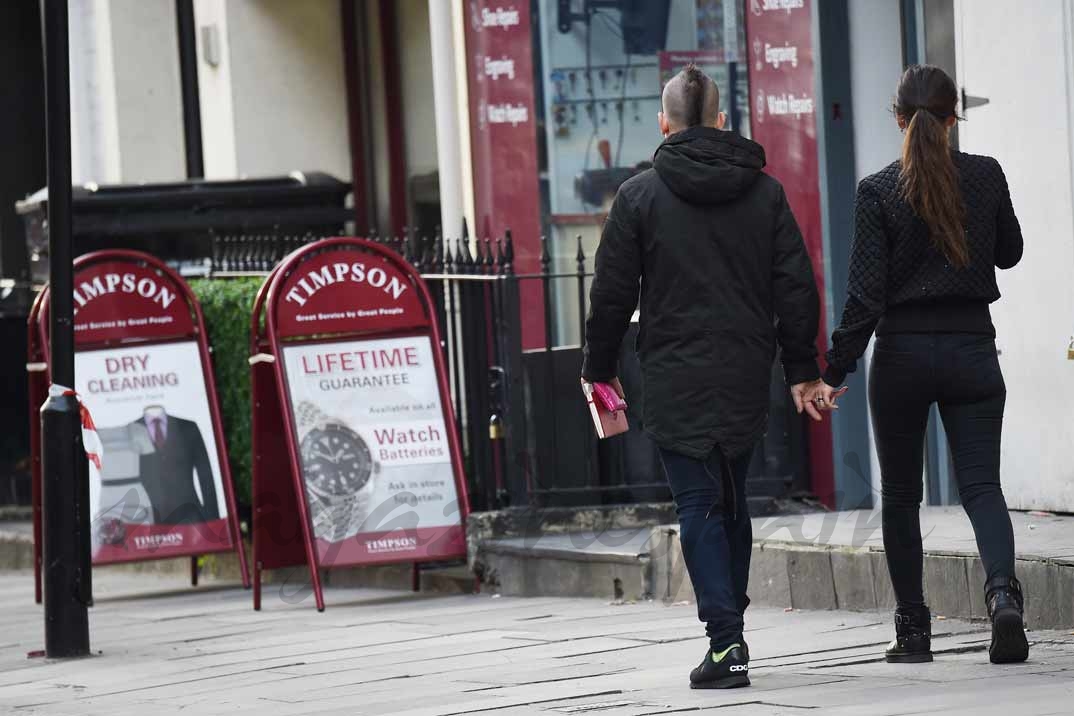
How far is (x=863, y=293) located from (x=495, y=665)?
1810 mm

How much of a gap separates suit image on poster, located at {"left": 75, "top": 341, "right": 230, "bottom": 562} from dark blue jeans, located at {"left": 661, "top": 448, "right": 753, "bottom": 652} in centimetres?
450

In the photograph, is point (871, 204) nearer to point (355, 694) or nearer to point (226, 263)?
point (355, 694)

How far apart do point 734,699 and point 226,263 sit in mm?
7643

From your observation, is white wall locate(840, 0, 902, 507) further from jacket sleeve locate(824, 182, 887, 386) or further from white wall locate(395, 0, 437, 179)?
white wall locate(395, 0, 437, 179)

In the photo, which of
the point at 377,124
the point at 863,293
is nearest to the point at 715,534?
the point at 863,293

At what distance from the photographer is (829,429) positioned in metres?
8.88

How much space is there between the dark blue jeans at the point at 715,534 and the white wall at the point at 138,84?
40.4 ft

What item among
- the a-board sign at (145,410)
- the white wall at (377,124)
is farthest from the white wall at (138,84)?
the a-board sign at (145,410)

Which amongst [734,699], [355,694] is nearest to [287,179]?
[355,694]

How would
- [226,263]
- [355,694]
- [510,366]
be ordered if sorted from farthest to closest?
[226,263]
[510,366]
[355,694]

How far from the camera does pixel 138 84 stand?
56.0ft

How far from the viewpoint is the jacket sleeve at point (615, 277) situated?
5473 millimetres

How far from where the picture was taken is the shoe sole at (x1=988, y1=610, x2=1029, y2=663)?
536 cm

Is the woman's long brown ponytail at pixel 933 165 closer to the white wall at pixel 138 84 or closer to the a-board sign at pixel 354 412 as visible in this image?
the a-board sign at pixel 354 412
